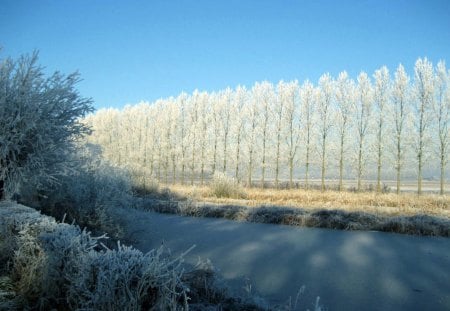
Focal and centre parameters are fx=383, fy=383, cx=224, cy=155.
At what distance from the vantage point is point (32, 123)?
13.8ft

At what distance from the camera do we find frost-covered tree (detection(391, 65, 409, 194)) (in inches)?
993

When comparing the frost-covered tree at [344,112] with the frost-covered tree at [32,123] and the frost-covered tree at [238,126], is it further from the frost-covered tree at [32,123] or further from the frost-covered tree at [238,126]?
the frost-covered tree at [32,123]

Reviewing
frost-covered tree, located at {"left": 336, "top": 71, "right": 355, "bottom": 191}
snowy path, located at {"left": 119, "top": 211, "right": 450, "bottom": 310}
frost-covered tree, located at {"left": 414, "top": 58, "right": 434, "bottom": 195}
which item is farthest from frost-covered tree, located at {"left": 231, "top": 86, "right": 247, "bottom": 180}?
snowy path, located at {"left": 119, "top": 211, "right": 450, "bottom": 310}

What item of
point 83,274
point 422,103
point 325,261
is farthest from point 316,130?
point 83,274

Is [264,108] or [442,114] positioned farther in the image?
[264,108]

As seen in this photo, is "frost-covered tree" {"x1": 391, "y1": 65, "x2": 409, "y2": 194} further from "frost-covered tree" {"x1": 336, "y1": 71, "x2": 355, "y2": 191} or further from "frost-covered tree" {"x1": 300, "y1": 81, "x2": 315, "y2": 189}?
"frost-covered tree" {"x1": 300, "y1": 81, "x2": 315, "y2": 189}

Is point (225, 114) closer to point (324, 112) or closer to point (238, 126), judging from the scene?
point (238, 126)

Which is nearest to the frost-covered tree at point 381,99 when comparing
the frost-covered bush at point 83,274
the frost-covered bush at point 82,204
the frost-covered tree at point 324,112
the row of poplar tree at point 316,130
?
the row of poplar tree at point 316,130

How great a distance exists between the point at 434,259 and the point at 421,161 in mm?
20790

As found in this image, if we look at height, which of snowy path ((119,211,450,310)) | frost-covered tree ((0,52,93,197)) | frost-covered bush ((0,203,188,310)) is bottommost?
snowy path ((119,211,450,310))

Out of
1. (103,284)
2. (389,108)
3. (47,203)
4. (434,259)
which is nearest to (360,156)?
(389,108)

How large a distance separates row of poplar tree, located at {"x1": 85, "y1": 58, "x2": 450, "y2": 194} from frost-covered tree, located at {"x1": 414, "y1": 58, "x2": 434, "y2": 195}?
0.06 metres

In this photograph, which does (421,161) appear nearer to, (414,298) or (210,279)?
(414,298)

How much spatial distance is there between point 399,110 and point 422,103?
1.50 meters
